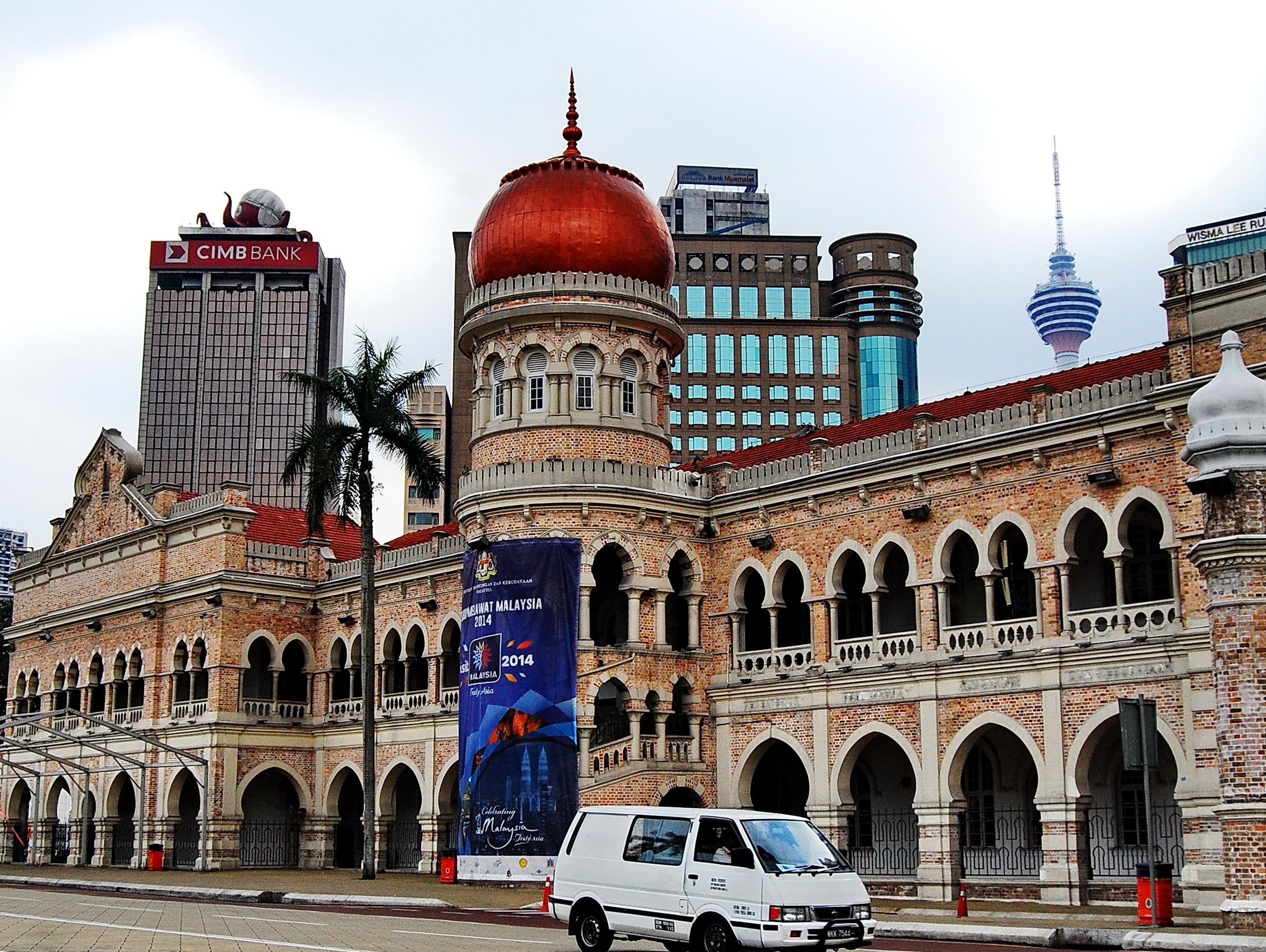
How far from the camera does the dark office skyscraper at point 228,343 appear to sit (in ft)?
432

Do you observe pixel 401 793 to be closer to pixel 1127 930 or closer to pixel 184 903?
pixel 184 903

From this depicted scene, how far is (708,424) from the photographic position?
305 feet

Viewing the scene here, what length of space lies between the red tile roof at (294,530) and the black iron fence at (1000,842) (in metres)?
21.4

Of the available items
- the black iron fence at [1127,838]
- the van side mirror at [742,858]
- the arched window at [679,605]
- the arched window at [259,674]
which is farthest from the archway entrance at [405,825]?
the van side mirror at [742,858]

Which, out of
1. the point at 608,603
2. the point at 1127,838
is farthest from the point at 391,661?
the point at 1127,838

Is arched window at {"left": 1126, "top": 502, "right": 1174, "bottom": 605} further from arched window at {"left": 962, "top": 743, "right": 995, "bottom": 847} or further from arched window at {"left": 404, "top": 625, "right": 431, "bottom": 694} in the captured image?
arched window at {"left": 404, "top": 625, "right": 431, "bottom": 694}

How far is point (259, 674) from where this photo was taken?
45031mm

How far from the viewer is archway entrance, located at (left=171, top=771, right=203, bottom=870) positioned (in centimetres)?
4369

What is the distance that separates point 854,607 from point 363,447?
11899mm

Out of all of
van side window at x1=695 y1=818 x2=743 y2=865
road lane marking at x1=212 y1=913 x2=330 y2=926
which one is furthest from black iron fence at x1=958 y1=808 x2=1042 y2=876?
van side window at x1=695 y1=818 x2=743 y2=865

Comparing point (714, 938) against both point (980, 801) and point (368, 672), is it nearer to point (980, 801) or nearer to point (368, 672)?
point (980, 801)

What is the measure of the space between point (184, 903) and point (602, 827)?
1334 cm

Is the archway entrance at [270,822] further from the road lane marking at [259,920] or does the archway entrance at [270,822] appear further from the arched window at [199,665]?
the road lane marking at [259,920]

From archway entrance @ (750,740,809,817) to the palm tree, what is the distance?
8833 mm
